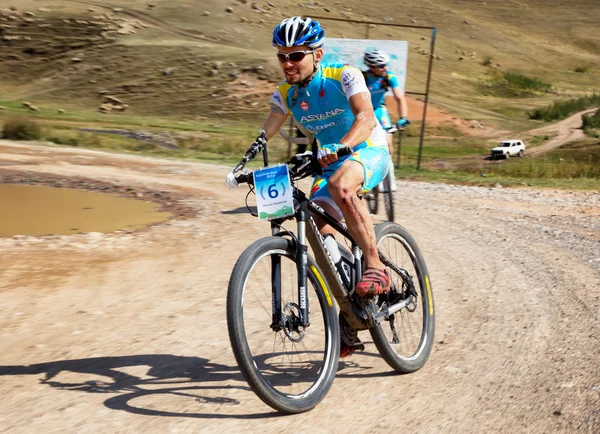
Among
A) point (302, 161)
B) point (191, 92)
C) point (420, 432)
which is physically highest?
point (302, 161)

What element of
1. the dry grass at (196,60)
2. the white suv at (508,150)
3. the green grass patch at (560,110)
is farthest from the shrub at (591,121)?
the white suv at (508,150)

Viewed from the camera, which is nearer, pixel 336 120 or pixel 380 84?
pixel 336 120

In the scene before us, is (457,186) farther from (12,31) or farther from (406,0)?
(406,0)

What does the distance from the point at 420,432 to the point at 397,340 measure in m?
1.17

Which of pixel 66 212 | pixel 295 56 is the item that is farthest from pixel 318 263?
pixel 66 212

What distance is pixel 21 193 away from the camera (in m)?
13.8

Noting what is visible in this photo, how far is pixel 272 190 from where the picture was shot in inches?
173

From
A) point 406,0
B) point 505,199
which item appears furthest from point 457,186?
point 406,0

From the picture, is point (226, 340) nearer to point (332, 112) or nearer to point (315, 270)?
point (315, 270)

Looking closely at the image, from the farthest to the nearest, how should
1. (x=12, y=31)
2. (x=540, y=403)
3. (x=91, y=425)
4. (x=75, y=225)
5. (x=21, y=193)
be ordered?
(x=12, y=31)
(x=21, y=193)
(x=75, y=225)
(x=540, y=403)
(x=91, y=425)

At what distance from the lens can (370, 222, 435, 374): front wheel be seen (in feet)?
17.4

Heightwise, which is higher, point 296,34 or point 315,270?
point 296,34

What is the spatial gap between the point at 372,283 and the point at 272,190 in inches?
36.6

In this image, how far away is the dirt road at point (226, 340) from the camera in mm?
4539
